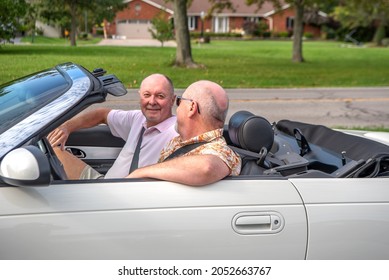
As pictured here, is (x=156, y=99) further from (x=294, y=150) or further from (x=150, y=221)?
(x=150, y=221)

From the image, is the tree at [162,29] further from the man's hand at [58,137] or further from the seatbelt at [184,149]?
the seatbelt at [184,149]

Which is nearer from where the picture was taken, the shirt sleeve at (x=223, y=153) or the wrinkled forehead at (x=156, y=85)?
the shirt sleeve at (x=223, y=153)

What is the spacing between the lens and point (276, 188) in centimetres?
280

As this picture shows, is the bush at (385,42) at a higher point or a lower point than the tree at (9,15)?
lower

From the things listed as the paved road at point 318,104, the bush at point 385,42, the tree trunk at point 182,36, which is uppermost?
the tree trunk at point 182,36

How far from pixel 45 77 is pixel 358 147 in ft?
5.97

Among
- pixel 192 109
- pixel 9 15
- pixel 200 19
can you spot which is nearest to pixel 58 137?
pixel 192 109

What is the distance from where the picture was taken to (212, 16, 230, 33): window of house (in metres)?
86.3

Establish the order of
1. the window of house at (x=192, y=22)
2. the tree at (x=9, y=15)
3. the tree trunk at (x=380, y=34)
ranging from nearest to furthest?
the tree at (x=9, y=15), the tree trunk at (x=380, y=34), the window of house at (x=192, y=22)

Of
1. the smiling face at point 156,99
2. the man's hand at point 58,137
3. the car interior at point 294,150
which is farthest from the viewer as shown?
the smiling face at point 156,99

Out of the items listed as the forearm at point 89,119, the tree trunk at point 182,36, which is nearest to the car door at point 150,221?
the forearm at point 89,119

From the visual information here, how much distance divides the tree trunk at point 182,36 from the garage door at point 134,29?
5636 cm

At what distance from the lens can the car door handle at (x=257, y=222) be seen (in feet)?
8.79

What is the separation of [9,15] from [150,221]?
2741 centimetres
